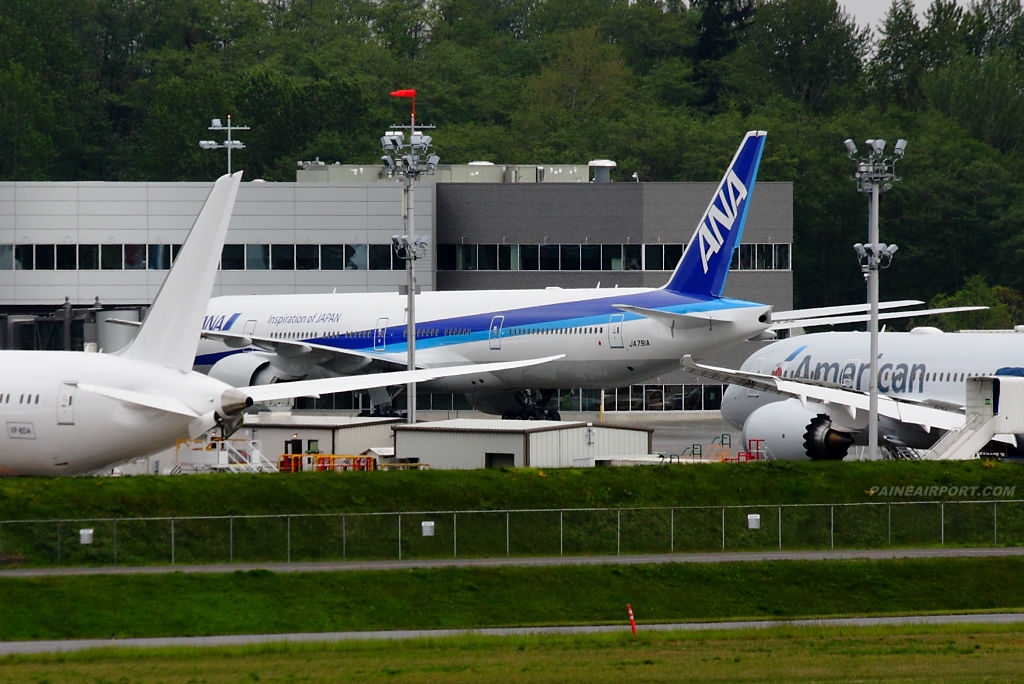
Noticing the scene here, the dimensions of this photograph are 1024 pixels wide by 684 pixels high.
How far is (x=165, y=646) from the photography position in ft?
72.7

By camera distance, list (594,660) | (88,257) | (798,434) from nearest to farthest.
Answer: (594,660) < (798,434) < (88,257)

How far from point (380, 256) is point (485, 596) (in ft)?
128

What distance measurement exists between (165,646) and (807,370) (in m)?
24.8

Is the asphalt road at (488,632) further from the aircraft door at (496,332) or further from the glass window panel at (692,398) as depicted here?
the glass window panel at (692,398)

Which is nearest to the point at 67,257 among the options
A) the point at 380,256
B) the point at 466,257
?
the point at 380,256

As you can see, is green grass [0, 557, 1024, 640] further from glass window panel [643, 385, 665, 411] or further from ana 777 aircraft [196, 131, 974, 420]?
glass window panel [643, 385, 665, 411]

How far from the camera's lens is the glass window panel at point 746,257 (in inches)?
2534

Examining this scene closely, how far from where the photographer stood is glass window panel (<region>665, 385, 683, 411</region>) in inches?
2520

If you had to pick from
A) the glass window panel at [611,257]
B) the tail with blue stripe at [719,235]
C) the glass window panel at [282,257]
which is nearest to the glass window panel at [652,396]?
the glass window panel at [611,257]

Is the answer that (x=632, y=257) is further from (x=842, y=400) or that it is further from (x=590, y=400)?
(x=842, y=400)

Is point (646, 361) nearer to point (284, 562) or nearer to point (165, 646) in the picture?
point (284, 562)

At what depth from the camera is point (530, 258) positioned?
6412 cm

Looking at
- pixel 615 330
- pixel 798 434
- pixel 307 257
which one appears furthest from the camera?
pixel 307 257

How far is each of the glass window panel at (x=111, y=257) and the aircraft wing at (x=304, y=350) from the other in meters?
18.5
